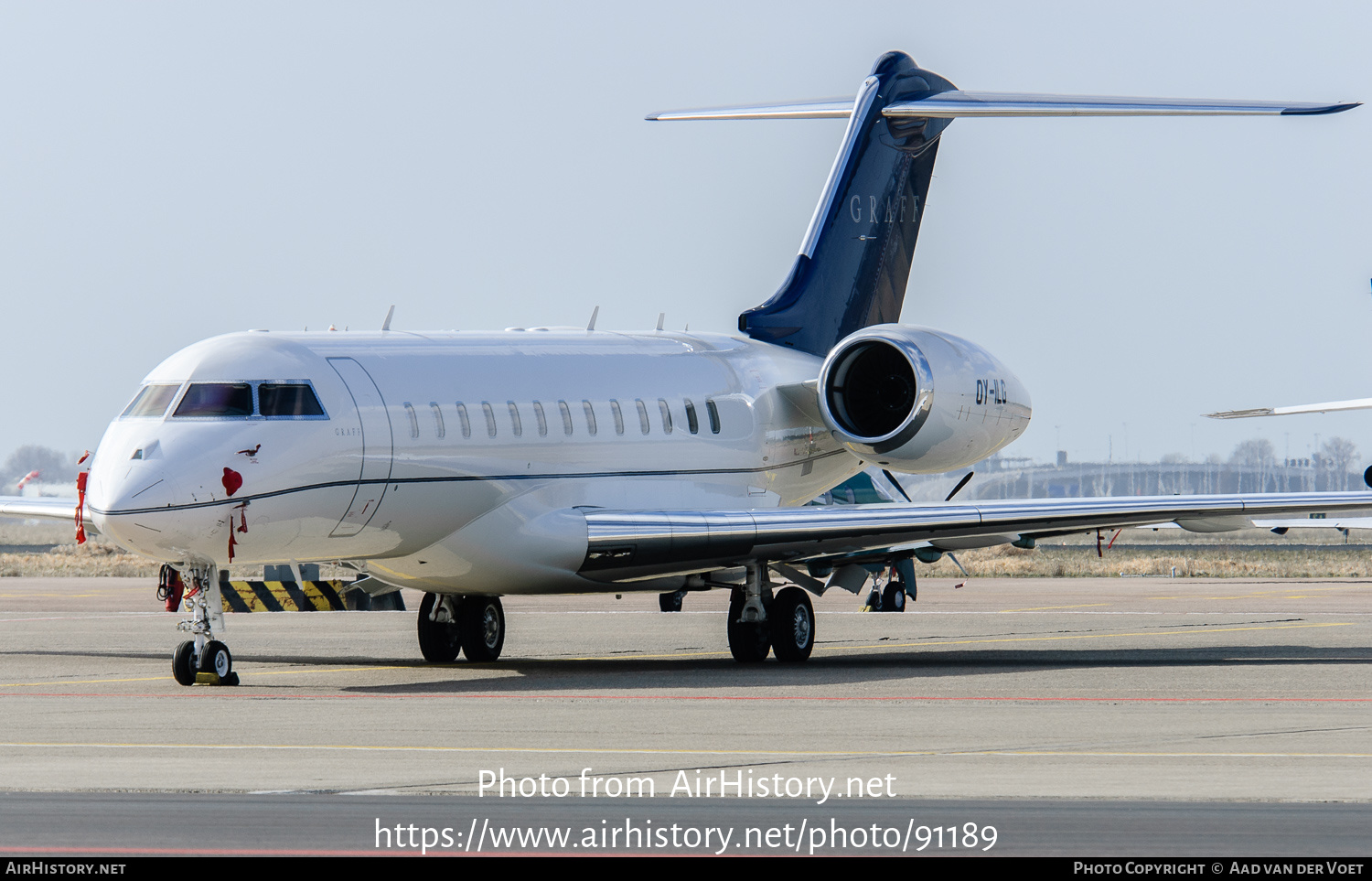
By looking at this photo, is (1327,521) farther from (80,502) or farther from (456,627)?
(80,502)

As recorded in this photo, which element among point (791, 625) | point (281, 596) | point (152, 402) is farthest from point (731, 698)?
point (281, 596)

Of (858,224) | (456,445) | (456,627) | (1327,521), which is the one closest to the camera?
(456,445)

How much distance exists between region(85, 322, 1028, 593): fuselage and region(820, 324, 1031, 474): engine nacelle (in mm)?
70

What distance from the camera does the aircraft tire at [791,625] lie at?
73.1ft

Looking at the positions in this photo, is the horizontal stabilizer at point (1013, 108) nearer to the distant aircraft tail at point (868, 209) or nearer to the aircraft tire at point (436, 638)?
the distant aircraft tail at point (868, 209)

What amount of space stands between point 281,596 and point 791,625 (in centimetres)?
580

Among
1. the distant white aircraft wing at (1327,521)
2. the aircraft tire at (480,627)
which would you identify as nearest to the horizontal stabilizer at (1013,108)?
the aircraft tire at (480,627)

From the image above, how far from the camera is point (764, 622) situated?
22312 millimetres

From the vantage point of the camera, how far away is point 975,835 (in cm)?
931

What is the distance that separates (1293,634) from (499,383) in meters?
12.3

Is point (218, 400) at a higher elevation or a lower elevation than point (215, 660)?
higher

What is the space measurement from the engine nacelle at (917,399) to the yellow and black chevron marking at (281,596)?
20.8ft
